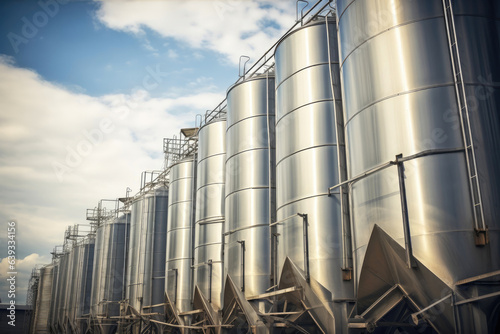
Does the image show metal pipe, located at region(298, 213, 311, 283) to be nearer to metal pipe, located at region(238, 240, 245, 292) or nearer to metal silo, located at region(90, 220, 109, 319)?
metal pipe, located at region(238, 240, 245, 292)

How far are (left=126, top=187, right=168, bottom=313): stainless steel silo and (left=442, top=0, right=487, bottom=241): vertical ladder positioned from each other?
21.6 metres

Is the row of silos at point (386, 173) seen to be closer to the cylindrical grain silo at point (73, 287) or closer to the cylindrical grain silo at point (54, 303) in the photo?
the cylindrical grain silo at point (73, 287)

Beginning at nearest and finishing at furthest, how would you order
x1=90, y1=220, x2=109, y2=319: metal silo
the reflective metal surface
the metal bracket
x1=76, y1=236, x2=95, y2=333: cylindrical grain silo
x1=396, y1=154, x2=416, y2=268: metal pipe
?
1. the metal bracket
2. x1=396, y1=154, x2=416, y2=268: metal pipe
3. x1=90, y1=220, x2=109, y2=319: metal silo
4. x1=76, y1=236, x2=95, y2=333: cylindrical grain silo
5. the reflective metal surface

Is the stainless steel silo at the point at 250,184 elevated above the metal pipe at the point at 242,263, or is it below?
above

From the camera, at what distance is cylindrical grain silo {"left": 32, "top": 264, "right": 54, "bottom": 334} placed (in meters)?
59.2

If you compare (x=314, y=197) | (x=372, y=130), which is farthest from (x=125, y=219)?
(x=372, y=130)

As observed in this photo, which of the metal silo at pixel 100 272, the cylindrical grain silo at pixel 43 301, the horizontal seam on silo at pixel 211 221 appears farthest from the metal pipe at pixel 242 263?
the cylindrical grain silo at pixel 43 301

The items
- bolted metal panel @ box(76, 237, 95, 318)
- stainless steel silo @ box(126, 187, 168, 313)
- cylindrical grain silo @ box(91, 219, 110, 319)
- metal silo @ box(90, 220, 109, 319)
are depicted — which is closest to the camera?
stainless steel silo @ box(126, 187, 168, 313)

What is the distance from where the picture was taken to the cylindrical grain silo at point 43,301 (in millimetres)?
59188

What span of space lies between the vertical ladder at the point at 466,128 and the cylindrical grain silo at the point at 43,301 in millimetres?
59018

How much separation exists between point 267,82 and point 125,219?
2228 cm

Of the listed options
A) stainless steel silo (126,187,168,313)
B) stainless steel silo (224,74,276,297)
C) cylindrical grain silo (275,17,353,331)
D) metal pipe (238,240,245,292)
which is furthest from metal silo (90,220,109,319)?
cylindrical grain silo (275,17,353,331)

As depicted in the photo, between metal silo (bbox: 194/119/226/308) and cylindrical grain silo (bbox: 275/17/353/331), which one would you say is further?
metal silo (bbox: 194/119/226/308)

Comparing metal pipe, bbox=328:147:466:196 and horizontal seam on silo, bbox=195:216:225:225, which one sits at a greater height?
horizontal seam on silo, bbox=195:216:225:225
